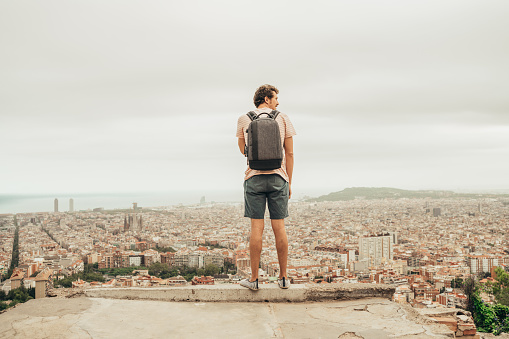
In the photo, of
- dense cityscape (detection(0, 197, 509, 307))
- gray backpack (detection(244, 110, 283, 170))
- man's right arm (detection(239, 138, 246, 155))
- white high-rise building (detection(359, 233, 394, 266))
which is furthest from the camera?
white high-rise building (detection(359, 233, 394, 266))

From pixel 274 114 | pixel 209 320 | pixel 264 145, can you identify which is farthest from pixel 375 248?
pixel 209 320

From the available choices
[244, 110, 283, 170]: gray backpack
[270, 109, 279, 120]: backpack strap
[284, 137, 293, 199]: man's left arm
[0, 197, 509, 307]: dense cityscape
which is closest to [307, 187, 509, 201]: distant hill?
[0, 197, 509, 307]: dense cityscape

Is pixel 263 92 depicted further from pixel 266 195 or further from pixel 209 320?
pixel 209 320

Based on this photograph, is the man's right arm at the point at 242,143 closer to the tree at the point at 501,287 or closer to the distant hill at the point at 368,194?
the tree at the point at 501,287

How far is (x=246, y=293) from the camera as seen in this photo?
8.24ft

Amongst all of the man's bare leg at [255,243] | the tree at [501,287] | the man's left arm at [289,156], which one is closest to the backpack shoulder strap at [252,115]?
the man's left arm at [289,156]

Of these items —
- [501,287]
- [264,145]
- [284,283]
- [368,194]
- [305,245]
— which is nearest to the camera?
[264,145]

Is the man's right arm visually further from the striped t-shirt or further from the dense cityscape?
the dense cityscape

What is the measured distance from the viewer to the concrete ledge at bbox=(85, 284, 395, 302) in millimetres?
2518

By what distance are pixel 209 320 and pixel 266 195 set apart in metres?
0.87

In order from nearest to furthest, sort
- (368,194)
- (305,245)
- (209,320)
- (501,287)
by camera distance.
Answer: (209,320) < (501,287) < (305,245) < (368,194)

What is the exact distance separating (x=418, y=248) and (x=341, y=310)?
3453 centimetres

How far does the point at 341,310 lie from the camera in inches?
92.8

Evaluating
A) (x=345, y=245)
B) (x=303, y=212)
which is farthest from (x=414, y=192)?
(x=345, y=245)
